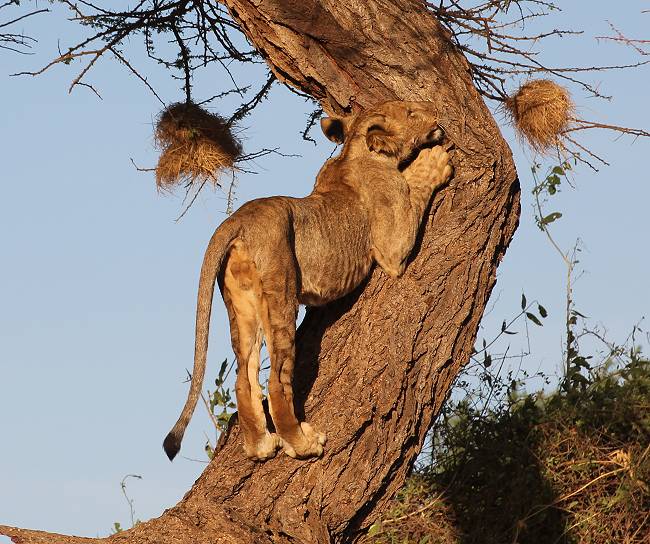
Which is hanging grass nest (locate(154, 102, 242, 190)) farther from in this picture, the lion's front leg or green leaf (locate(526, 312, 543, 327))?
green leaf (locate(526, 312, 543, 327))

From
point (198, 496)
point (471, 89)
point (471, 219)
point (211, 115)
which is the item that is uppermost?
point (211, 115)

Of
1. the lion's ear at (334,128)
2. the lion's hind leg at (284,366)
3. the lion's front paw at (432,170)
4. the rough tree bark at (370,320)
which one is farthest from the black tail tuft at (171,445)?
the lion's ear at (334,128)

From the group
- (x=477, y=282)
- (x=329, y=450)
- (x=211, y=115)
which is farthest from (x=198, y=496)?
(x=211, y=115)

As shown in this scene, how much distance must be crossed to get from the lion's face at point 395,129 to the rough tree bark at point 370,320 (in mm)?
83

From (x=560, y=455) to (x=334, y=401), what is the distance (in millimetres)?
1944

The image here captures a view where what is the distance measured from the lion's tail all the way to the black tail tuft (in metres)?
0.06

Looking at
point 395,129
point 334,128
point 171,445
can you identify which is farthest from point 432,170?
point 171,445

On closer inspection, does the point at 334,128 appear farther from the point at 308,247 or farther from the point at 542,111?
the point at 542,111

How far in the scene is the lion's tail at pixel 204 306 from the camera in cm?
500

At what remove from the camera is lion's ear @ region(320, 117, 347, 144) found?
20.1 ft

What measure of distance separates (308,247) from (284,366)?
0.61 m

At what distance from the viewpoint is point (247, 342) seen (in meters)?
5.28

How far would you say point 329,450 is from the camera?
5.21 meters

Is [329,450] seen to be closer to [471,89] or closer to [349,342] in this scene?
[349,342]
